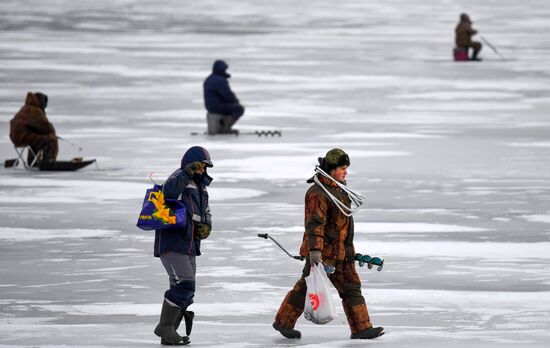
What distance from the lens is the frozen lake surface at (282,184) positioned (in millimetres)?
10781

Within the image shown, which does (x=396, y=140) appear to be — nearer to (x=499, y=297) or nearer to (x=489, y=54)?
(x=499, y=297)

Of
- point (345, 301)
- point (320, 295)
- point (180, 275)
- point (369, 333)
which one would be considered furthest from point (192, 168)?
point (369, 333)

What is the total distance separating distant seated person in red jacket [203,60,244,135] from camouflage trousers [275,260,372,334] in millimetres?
16220

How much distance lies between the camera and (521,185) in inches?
739

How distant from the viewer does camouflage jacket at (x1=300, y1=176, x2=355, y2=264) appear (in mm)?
9492

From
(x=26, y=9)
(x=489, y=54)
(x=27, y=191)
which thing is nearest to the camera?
(x=27, y=191)

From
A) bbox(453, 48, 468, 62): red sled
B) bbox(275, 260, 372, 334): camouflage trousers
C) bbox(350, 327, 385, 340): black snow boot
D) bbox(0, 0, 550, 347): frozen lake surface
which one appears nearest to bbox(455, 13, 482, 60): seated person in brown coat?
bbox(453, 48, 468, 62): red sled

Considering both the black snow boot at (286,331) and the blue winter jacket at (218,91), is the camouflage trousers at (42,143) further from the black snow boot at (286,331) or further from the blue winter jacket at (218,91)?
the black snow boot at (286,331)

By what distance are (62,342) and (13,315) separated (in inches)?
52.7

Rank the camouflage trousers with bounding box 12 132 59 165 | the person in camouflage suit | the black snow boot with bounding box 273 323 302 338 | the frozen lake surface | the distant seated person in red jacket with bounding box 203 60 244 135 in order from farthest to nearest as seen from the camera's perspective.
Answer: the distant seated person in red jacket with bounding box 203 60 244 135
the camouflage trousers with bounding box 12 132 59 165
the frozen lake surface
the black snow boot with bounding box 273 323 302 338
the person in camouflage suit

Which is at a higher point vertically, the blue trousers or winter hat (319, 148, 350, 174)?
winter hat (319, 148, 350, 174)

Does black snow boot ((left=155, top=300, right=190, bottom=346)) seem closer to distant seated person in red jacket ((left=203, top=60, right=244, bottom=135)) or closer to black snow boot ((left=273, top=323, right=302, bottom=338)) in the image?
black snow boot ((left=273, top=323, right=302, bottom=338))

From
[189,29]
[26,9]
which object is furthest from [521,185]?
[26,9]

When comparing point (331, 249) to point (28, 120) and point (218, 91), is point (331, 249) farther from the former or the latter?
point (218, 91)
